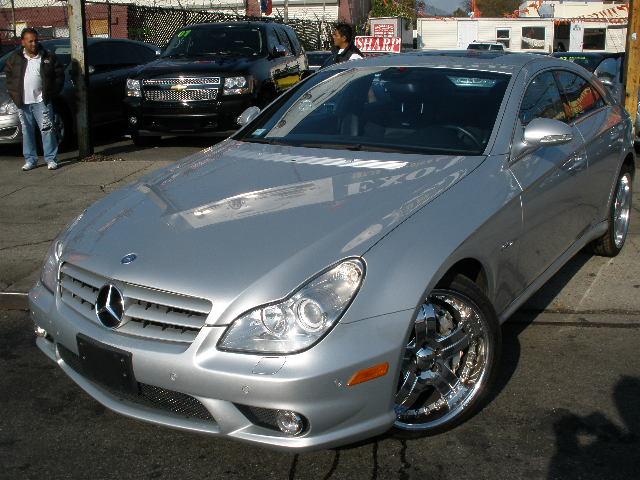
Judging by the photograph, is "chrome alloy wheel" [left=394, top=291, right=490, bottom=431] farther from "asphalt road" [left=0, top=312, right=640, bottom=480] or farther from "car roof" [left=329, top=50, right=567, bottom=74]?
"car roof" [left=329, top=50, right=567, bottom=74]

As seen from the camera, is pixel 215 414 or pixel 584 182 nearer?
pixel 215 414

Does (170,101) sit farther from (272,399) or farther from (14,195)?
(272,399)

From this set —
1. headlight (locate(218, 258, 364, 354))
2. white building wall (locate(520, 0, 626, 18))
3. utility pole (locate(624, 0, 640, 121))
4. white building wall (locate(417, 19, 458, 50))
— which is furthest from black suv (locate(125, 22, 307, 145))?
white building wall (locate(520, 0, 626, 18))

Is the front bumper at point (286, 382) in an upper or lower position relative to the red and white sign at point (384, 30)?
lower

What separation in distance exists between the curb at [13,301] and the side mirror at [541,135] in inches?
129

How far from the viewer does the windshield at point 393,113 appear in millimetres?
4387

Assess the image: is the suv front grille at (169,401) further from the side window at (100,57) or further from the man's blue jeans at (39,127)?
the side window at (100,57)

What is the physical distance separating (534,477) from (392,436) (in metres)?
0.59

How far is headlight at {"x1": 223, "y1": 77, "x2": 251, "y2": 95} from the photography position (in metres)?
10.6

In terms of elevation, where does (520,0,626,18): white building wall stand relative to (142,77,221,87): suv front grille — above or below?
above

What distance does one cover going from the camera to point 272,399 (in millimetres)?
2902

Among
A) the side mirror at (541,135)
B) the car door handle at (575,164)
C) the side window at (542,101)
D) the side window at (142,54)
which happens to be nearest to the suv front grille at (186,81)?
the side window at (142,54)

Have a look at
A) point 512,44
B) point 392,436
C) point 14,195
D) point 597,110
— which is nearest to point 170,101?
point 14,195

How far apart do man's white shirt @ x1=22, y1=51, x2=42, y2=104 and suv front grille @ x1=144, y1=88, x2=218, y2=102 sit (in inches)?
59.8
